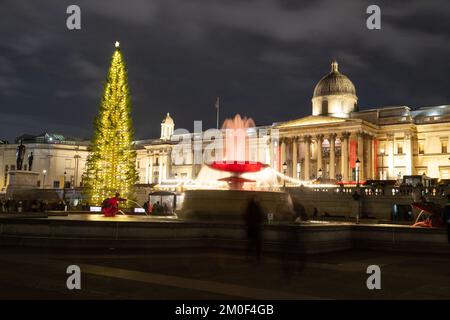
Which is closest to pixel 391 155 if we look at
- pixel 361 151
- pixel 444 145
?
pixel 361 151

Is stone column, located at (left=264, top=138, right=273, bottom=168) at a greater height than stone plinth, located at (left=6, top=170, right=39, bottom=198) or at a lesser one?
greater

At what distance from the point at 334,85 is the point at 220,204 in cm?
6780

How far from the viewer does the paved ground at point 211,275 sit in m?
7.84

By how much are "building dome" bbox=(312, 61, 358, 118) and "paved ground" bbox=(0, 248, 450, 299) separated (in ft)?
226

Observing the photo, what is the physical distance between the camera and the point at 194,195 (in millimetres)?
18609

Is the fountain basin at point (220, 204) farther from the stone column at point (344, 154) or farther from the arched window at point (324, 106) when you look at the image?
the arched window at point (324, 106)

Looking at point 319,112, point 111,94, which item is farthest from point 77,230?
point 319,112

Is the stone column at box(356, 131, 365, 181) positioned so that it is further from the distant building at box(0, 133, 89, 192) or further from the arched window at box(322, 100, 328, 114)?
the distant building at box(0, 133, 89, 192)

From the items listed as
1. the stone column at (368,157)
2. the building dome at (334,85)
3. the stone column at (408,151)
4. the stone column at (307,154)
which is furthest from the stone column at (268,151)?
the stone column at (408,151)

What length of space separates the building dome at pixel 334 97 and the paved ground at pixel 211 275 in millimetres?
68820

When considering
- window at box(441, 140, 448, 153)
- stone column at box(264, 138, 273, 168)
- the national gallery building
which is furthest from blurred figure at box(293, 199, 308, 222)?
stone column at box(264, 138, 273, 168)

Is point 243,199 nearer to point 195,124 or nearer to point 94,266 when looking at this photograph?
point 94,266

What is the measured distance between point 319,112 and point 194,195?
66.6 m

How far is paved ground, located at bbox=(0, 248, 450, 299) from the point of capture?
784cm
